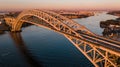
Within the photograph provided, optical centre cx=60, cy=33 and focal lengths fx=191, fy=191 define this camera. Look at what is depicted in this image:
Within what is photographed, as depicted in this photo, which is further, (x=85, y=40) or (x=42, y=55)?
(x=42, y=55)

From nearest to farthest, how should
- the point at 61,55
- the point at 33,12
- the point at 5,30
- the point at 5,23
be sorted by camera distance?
the point at 61,55
the point at 33,12
the point at 5,30
the point at 5,23

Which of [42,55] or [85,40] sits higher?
[85,40]

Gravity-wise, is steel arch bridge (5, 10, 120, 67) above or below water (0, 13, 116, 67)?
above

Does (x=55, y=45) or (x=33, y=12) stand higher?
(x=33, y=12)

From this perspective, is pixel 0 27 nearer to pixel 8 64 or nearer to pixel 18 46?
pixel 18 46

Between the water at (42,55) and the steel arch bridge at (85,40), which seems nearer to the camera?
the steel arch bridge at (85,40)

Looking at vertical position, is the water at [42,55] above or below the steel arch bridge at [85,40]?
below

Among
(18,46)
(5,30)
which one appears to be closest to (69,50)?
(18,46)

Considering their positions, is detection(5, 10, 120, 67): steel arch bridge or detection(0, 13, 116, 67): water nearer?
detection(5, 10, 120, 67): steel arch bridge
